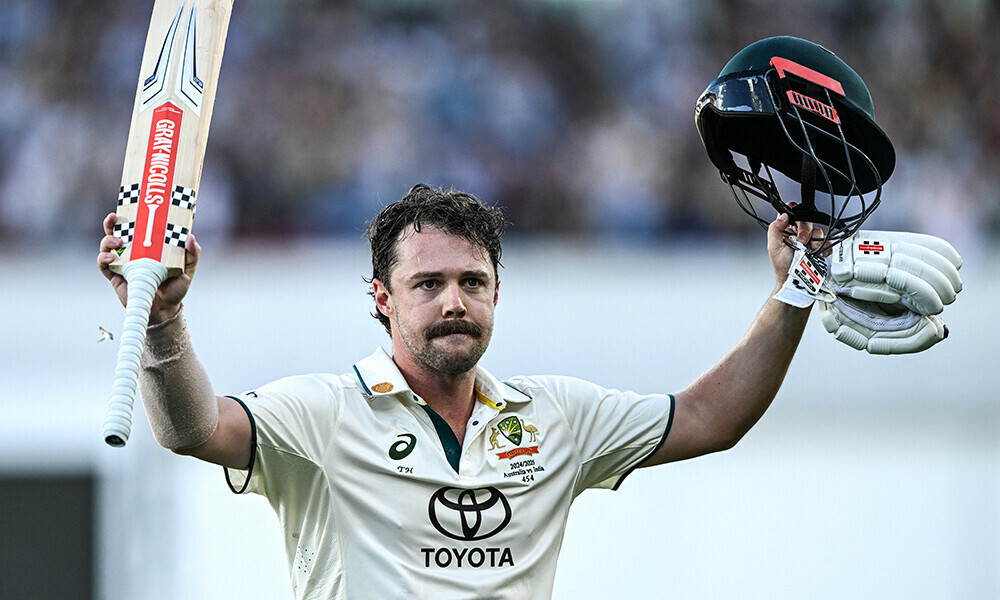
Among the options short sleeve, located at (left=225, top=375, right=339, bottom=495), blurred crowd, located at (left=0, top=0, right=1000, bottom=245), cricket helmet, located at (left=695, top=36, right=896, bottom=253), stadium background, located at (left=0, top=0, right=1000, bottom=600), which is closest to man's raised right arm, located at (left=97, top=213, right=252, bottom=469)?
short sleeve, located at (left=225, top=375, right=339, bottom=495)

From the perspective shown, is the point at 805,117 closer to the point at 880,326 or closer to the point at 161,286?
the point at 880,326

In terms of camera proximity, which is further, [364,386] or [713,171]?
[713,171]

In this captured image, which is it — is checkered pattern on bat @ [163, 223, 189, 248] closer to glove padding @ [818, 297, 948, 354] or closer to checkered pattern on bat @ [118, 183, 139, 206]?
checkered pattern on bat @ [118, 183, 139, 206]

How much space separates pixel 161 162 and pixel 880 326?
5.08 ft

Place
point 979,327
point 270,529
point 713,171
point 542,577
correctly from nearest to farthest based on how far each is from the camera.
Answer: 1. point 542,577
2. point 270,529
3. point 979,327
4. point 713,171

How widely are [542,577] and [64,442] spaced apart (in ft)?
10.7

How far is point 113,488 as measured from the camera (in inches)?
222

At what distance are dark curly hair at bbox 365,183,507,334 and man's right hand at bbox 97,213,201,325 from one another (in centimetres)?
60

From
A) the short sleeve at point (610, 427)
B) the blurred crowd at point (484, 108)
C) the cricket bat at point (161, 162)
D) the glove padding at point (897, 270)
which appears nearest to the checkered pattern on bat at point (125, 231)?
the cricket bat at point (161, 162)

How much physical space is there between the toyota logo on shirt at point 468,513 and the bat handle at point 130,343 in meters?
0.70

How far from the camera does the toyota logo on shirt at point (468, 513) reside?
2.89 meters

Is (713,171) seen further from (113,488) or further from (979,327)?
(113,488)

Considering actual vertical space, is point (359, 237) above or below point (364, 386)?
above

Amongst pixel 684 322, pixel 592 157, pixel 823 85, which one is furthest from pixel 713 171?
pixel 823 85
